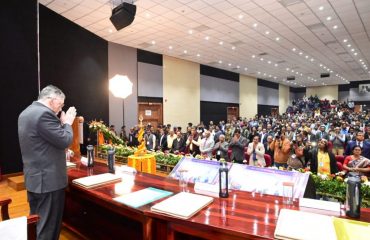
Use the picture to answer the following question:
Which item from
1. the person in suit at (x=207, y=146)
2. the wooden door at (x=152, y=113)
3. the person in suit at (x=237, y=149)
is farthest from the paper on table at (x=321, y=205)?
the wooden door at (x=152, y=113)

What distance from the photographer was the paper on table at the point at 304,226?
1255 millimetres

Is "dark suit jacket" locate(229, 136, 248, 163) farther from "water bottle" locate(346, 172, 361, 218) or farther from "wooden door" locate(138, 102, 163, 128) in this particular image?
"wooden door" locate(138, 102, 163, 128)

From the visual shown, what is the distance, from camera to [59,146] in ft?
6.36

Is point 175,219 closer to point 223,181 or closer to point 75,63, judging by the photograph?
point 223,181

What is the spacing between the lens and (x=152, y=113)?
1212 centimetres

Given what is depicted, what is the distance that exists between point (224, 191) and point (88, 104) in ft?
24.5

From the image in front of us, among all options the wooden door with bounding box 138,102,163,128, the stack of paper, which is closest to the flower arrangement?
the stack of paper

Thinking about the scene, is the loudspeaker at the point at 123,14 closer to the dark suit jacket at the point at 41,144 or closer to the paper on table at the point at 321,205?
the dark suit jacket at the point at 41,144

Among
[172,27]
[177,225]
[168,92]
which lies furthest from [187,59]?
[177,225]

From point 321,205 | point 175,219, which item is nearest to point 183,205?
point 175,219

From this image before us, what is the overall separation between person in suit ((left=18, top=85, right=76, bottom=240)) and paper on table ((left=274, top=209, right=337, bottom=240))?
159cm

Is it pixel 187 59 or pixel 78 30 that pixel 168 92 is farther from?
pixel 78 30

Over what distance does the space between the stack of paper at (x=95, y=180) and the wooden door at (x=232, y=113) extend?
15.9m

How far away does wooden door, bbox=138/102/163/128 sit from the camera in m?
11.7
